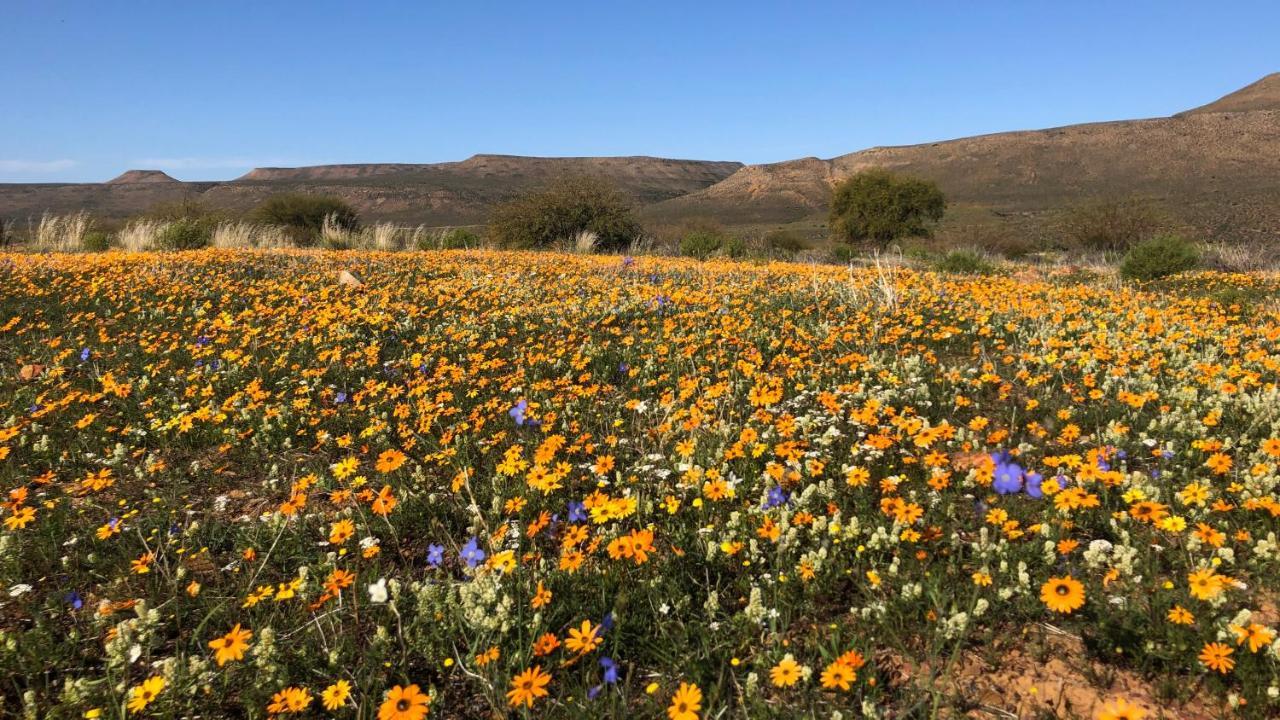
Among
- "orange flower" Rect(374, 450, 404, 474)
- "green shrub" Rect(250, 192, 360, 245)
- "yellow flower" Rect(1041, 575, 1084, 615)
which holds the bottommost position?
"yellow flower" Rect(1041, 575, 1084, 615)

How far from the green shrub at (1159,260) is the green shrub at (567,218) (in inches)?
572

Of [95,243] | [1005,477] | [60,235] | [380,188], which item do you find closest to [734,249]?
[95,243]

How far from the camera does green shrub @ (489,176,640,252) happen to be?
23125mm

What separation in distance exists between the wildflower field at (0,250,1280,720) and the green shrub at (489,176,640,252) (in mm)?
16863

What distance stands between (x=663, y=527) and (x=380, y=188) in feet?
497

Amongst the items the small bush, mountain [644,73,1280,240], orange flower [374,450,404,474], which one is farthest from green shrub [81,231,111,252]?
mountain [644,73,1280,240]

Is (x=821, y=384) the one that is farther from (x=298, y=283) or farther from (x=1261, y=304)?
(x=298, y=283)

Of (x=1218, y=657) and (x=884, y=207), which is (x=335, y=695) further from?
(x=884, y=207)

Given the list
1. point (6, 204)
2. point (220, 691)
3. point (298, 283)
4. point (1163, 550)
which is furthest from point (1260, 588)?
point (6, 204)

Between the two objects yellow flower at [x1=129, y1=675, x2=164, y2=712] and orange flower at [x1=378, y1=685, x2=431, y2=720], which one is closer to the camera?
orange flower at [x1=378, y1=685, x2=431, y2=720]

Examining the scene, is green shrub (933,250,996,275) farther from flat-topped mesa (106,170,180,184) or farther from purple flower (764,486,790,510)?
flat-topped mesa (106,170,180,184)

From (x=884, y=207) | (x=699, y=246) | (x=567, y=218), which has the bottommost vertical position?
(x=699, y=246)

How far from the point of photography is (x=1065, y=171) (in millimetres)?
104750

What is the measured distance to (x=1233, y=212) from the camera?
2176 inches
